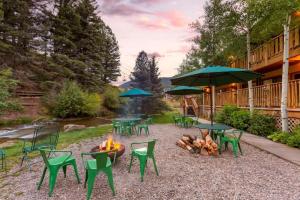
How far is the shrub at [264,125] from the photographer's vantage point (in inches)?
330

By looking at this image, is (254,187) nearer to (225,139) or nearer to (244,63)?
(225,139)

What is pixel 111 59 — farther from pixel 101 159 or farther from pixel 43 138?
pixel 101 159

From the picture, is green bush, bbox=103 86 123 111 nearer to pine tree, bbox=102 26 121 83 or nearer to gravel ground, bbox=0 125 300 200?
pine tree, bbox=102 26 121 83

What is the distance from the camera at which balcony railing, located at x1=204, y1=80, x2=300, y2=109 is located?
7.97 m

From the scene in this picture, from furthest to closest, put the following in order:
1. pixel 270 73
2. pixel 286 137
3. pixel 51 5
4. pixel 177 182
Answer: pixel 51 5, pixel 270 73, pixel 286 137, pixel 177 182

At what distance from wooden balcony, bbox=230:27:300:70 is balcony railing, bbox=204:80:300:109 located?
62.6 inches

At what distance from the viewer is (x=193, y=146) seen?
249 inches

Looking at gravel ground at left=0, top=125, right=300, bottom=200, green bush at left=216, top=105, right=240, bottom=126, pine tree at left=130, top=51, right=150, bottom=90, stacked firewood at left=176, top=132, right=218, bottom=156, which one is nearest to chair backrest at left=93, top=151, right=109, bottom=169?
gravel ground at left=0, top=125, right=300, bottom=200

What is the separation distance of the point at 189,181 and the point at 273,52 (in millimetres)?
10003

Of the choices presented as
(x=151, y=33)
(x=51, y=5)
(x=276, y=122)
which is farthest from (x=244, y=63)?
(x=51, y=5)

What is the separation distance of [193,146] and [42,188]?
409 cm

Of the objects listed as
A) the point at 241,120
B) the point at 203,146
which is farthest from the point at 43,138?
the point at 241,120

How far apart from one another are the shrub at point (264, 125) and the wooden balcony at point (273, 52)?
3.05 metres

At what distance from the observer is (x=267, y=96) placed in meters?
9.76
